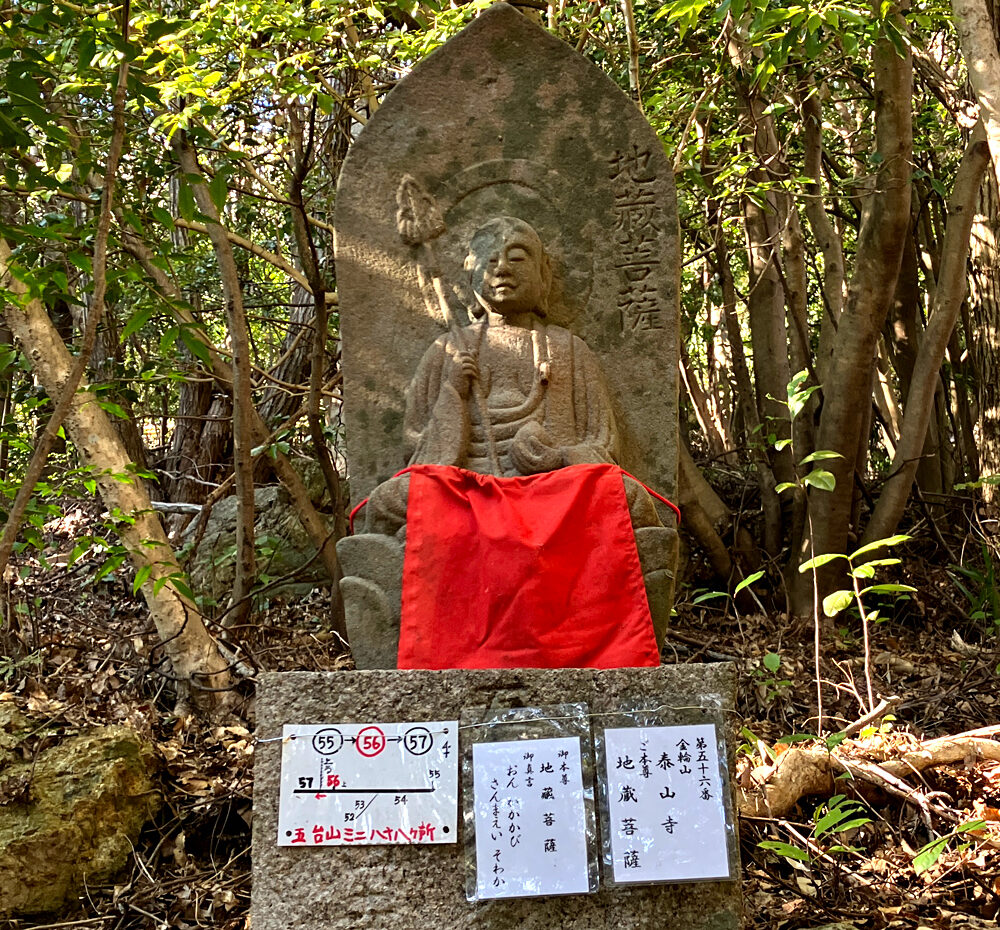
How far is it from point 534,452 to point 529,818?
1.54 m

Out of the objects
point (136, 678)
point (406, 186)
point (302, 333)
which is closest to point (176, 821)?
point (136, 678)

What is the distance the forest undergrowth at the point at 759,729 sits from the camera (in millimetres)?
3211

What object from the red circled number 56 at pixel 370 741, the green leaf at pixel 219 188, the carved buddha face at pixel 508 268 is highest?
the green leaf at pixel 219 188

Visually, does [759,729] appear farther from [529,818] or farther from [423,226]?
[423,226]

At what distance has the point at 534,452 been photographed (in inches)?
143

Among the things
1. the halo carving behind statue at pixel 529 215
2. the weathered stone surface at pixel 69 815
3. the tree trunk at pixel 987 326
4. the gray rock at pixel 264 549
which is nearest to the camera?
the weathered stone surface at pixel 69 815

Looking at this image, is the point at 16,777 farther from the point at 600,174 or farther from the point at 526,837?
the point at 600,174

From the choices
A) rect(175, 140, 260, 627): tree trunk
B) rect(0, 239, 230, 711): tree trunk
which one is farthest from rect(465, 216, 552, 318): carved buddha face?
rect(0, 239, 230, 711): tree trunk

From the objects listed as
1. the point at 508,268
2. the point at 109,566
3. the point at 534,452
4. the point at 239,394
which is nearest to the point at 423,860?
the point at 534,452

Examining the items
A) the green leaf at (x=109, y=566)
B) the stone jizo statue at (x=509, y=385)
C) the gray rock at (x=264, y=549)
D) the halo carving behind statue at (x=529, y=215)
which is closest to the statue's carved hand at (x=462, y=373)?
the stone jizo statue at (x=509, y=385)

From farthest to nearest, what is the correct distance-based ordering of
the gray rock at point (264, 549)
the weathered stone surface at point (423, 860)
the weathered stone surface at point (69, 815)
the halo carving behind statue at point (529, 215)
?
the gray rock at point (264, 549), the halo carving behind statue at point (529, 215), the weathered stone surface at point (69, 815), the weathered stone surface at point (423, 860)

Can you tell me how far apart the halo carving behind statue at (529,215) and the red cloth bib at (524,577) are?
103cm

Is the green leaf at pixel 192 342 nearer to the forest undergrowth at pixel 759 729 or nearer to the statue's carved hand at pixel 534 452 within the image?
the statue's carved hand at pixel 534 452

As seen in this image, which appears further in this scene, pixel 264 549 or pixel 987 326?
pixel 264 549
